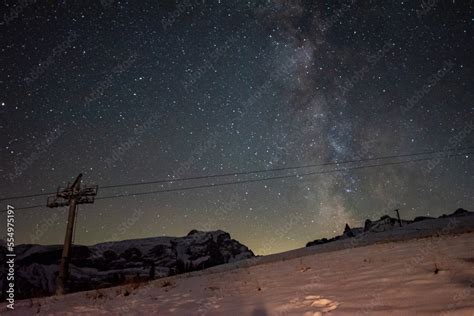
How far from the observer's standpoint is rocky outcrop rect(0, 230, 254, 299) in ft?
254

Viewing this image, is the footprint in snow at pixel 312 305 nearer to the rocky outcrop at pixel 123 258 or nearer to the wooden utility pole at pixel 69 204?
the wooden utility pole at pixel 69 204

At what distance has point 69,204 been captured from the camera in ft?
76.7

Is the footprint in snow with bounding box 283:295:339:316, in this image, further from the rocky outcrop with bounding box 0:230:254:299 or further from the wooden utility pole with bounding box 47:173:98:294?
the rocky outcrop with bounding box 0:230:254:299

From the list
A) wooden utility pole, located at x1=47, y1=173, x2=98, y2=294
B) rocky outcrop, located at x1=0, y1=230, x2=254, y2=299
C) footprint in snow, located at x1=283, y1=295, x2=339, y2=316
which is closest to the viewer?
footprint in snow, located at x1=283, y1=295, x2=339, y2=316

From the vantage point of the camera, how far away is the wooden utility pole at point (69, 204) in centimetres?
2084

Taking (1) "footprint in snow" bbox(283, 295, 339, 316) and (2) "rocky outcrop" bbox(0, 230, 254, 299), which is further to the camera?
(2) "rocky outcrop" bbox(0, 230, 254, 299)

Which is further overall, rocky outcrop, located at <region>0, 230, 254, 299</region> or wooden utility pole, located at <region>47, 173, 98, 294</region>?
rocky outcrop, located at <region>0, 230, 254, 299</region>

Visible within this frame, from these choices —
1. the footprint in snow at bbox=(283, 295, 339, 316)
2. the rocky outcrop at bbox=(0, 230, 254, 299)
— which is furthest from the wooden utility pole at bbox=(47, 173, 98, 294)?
the rocky outcrop at bbox=(0, 230, 254, 299)

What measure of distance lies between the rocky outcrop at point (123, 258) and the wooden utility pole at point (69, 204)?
43.8m

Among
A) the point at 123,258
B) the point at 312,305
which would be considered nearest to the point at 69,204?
the point at 312,305

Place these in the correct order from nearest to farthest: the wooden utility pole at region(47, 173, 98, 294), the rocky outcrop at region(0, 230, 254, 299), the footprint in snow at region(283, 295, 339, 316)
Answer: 1. the footprint in snow at region(283, 295, 339, 316)
2. the wooden utility pole at region(47, 173, 98, 294)
3. the rocky outcrop at region(0, 230, 254, 299)

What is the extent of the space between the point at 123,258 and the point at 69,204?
83.3 metres

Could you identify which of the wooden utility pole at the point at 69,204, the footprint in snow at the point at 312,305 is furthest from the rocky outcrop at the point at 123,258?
the footprint in snow at the point at 312,305

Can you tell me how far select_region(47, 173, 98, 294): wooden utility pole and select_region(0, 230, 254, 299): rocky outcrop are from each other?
43.8m
